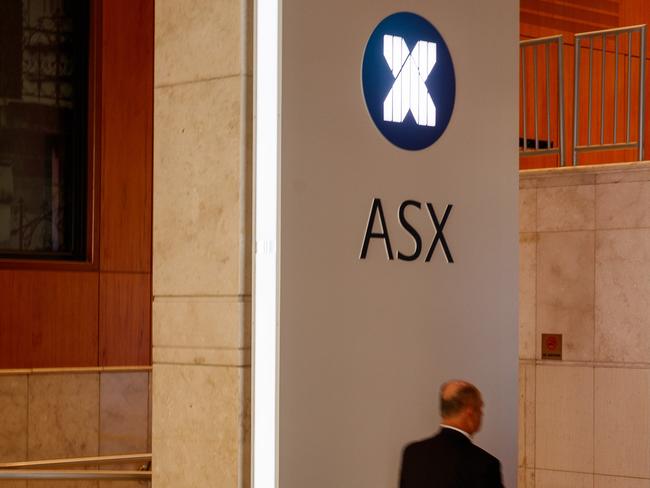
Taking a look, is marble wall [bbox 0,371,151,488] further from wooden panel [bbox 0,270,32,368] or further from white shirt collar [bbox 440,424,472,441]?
white shirt collar [bbox 440,424,472,441]

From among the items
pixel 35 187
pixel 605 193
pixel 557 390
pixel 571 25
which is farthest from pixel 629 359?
pixel 571 25

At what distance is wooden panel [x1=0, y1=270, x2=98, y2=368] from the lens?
9492mm

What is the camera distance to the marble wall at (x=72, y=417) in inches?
369

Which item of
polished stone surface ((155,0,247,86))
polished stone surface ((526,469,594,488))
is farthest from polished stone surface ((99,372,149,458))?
polished stone surface ((155,0,247,86))

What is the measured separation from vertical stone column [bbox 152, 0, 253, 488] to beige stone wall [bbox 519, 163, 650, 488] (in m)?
4.65

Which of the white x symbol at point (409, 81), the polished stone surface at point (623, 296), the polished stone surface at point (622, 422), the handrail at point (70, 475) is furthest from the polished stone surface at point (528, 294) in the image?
the white x symbol at point (409, 81)

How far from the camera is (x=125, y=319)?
1025 cm

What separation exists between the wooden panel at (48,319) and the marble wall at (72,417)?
18 cm

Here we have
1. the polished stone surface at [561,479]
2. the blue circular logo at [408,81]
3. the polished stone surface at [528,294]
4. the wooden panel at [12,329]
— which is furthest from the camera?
the wooden panel at [12,329]

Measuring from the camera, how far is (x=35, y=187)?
9938mm

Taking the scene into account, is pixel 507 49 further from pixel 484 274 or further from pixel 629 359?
pixel 629 359

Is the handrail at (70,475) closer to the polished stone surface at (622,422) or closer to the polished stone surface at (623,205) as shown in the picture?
the polished stone surface at (622,422)

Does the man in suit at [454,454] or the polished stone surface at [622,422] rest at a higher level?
the man in suit at [454,454]

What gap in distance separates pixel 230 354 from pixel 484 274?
49.1 inches
